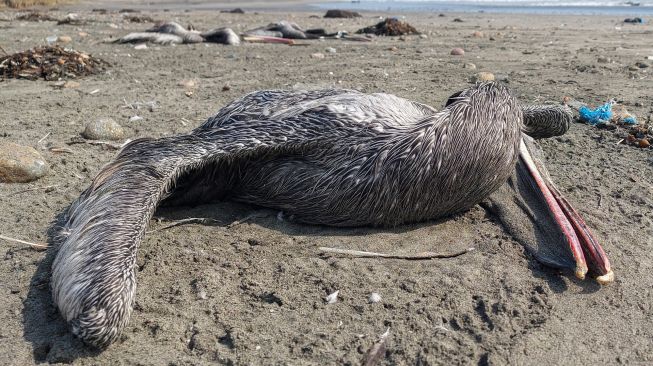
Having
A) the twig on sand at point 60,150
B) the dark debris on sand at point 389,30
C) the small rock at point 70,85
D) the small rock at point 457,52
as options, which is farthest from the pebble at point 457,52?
the twig on sand at point 60,150

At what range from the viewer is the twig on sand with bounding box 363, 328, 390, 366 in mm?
2941

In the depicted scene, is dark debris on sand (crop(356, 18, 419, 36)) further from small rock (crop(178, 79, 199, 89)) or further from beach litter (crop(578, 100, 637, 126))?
beach litter (crop(578, 100, 637, 126))

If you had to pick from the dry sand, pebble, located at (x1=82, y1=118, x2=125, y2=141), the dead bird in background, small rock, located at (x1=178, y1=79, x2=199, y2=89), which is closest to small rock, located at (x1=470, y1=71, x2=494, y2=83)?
the dry sand

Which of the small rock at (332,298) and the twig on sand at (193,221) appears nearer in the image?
the small rock at (332,298)

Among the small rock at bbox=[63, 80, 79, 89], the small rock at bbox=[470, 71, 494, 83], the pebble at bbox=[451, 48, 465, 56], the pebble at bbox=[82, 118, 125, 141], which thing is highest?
the small rock at bbox=[470, 71, 494, 83]

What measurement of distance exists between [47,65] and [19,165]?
15.2 ft

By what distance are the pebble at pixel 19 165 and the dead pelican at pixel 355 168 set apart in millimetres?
1295

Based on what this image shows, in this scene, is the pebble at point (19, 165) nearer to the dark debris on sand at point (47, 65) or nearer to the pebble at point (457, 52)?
the dark debris on sand at point (47, 65)

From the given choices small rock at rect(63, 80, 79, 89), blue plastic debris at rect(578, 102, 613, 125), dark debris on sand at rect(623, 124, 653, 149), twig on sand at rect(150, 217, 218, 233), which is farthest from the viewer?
small rock at rect(63, 80, 79, 89)

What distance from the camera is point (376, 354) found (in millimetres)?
2990

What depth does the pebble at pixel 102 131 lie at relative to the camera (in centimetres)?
601

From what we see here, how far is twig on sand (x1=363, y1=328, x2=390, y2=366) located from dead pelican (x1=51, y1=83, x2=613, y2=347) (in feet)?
3.84

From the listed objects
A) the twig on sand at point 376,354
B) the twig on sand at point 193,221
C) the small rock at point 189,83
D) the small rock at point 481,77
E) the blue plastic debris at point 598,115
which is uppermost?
the blue plastic debris at point 598,115

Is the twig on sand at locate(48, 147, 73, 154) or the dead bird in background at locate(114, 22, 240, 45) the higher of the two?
the twig on sand at locate(48, 147, 73, 154)
